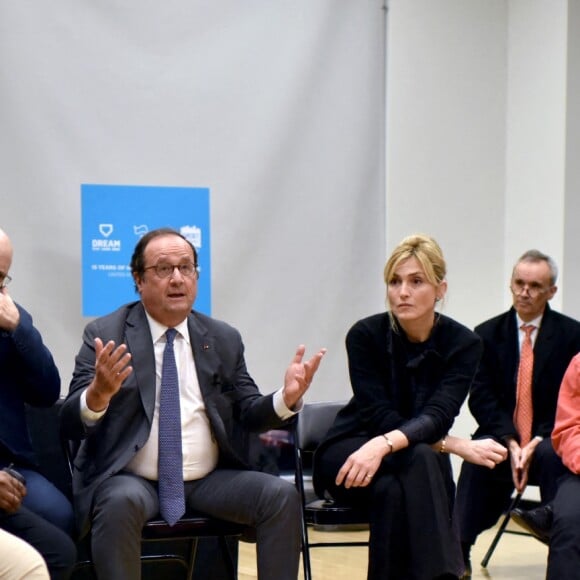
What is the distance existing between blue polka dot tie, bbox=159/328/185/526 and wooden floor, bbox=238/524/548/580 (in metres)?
1.16

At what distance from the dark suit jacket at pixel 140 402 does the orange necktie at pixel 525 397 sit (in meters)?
1.53

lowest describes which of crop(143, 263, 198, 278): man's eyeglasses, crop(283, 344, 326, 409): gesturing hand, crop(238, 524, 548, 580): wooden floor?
crop(238, 524, 548, 580): wooden floor

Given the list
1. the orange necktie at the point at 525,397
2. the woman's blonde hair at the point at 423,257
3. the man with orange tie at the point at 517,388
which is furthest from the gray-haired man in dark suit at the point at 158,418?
the orange necktie at the point at 525,397

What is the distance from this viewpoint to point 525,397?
4.65m

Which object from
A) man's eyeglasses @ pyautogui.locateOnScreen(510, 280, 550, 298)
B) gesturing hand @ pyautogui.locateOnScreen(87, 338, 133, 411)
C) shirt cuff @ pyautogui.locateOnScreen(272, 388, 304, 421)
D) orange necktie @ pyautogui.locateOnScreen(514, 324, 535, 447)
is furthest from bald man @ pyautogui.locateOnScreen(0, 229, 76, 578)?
man's eyeglasses @ pyautogui.locateOnScreen(510, 280, 550, 298)

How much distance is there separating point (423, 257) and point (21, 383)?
1.59m

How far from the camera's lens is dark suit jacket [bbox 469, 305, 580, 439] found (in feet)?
15.0

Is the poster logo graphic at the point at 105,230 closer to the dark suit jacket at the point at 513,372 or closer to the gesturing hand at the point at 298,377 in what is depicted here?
the gesturing hand at the point at 298,377

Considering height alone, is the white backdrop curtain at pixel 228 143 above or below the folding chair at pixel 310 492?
above

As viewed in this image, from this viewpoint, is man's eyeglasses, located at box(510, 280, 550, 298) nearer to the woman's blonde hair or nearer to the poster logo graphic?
the woman's blonde hair

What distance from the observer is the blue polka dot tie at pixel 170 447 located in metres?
3.35

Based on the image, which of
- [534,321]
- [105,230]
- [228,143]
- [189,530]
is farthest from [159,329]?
[534,321]

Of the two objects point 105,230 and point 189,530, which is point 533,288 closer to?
point 105,230

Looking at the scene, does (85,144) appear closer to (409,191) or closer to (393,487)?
(409,191)
